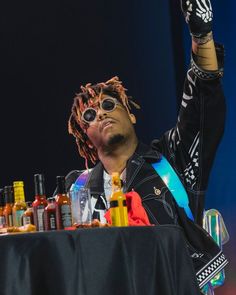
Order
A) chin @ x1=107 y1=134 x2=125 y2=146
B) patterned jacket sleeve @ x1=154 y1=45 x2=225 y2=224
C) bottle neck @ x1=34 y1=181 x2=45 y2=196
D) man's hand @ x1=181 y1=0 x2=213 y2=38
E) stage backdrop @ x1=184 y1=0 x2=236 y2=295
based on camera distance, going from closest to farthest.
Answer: bottle neck @ x1=34 y1=181 x2=45 y2=196 → man's hand @ x1=181 y1=0 x2=213 y2=38 → patterned jacket sleeve @ x1=154 y1=45 x2=225 y2=224 → chin @ x1=107 y1=134 x2=125 y2=146 → stage backdrop @ x1=184 y1=0 x2=236 y2=295

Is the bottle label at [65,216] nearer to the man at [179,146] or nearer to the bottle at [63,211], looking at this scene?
the bottle at [63,211]

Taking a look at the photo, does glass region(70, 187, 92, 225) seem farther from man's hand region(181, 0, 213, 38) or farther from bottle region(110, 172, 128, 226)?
man's hand region(181, 0, 213, 38)

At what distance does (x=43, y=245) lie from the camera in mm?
1972

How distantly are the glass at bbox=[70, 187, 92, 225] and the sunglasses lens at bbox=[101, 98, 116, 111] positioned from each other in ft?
3.03

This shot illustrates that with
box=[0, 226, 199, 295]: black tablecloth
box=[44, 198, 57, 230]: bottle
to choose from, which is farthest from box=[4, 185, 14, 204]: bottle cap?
box=[0, 226, 199, 295]: black tablecloth

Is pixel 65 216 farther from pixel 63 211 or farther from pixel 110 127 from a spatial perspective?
pixel 110 127

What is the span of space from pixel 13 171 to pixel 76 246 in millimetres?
2396

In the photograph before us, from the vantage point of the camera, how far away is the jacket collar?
3.27 metres

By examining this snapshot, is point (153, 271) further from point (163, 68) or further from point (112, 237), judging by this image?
point (163, 68)

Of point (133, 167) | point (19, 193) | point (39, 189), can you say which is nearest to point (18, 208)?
point (19, 193)

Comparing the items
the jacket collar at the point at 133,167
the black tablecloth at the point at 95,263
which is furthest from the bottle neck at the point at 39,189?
the jacket collar at the point at 133,167

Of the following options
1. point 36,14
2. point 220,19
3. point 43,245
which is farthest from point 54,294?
point 36,14

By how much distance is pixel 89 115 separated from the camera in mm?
3436

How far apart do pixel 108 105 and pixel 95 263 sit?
1.47 m
